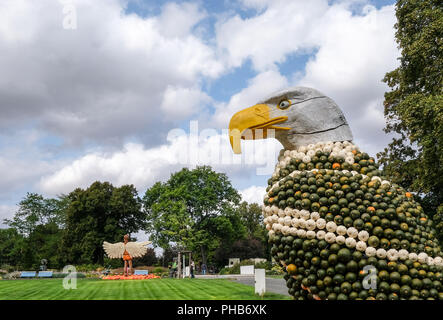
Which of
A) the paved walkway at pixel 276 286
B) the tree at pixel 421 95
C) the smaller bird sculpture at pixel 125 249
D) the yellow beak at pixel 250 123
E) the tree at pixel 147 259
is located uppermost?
the tree at pixel 421 95

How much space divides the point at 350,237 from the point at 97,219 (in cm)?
4218

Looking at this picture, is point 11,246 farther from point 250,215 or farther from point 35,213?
point 250,215

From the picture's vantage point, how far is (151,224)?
41062mm

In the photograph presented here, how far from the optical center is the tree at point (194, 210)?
38531 mm

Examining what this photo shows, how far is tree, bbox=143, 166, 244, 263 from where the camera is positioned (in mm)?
38531

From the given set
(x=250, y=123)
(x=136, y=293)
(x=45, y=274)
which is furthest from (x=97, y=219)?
(x=250, y=123)

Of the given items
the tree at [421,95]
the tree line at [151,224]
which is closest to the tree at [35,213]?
the tree line at [151,224]

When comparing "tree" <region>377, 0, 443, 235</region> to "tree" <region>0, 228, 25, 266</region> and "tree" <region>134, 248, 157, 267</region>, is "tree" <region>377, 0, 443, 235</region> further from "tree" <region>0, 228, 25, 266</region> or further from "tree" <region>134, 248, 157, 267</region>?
"tree" <region>0, 228, 25, 266</region>

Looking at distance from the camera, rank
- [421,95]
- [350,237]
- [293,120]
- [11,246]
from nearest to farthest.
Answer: [350,237]
[293,120]
[421,95]
[11,246]

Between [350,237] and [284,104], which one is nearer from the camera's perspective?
[350,237]

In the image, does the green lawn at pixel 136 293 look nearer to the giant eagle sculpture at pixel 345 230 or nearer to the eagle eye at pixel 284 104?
the giant eagle sculpture at pixel 345 230

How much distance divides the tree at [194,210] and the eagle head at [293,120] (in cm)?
3233
